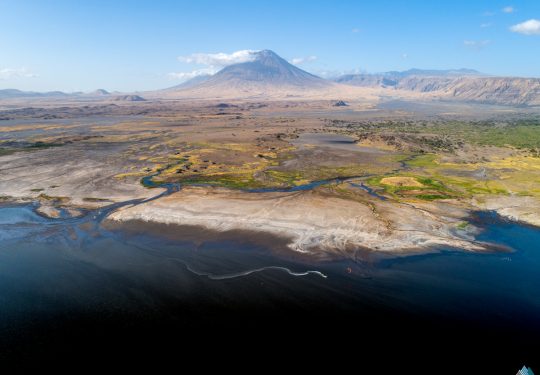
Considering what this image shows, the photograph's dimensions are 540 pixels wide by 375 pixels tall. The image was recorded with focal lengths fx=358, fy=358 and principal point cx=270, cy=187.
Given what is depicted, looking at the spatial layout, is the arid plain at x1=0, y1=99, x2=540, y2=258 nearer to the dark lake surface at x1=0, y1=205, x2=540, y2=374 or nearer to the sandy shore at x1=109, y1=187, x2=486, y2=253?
the sandy shore at x1=109, y1=187, x2=486, y2=253

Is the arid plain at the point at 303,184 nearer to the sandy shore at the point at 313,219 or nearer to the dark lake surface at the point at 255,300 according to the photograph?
the sandy shore at the point at 313,219

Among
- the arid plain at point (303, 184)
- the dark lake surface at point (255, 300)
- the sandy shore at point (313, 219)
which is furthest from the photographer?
the arid plain at point (303, 184)

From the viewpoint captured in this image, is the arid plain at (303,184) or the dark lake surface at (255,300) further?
the arid plain at (303,184)

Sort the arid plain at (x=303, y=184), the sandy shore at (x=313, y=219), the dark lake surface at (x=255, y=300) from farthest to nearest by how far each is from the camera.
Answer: the arid plain at (x=303, y=184)
the sandy shore at (x=313, y=219)
the dark lake surface at (x=255, y=300)

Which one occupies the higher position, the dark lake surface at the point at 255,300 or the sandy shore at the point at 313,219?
the sandy shore at the point at 313,219

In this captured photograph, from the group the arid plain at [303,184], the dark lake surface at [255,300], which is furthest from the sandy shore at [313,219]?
the dark lake surface at [255,300]

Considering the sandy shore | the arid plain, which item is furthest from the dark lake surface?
the arid plain
